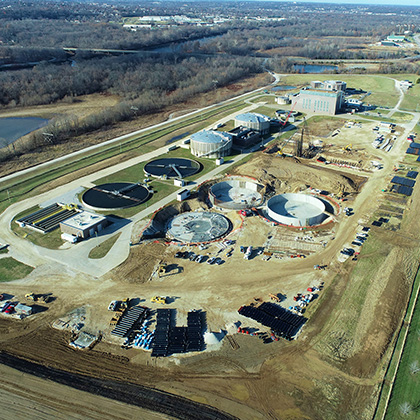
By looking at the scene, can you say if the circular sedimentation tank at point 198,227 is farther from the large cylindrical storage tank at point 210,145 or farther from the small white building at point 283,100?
the small white building at point 283,100

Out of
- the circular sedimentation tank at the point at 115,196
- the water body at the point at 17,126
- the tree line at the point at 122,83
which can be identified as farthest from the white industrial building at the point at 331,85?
the circular sedimentation tank at the point at 115,196

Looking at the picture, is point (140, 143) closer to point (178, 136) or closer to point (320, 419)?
point (178, 136)

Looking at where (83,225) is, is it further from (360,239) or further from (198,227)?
(360,239)

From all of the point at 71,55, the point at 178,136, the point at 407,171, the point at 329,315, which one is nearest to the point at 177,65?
the point at 71,55

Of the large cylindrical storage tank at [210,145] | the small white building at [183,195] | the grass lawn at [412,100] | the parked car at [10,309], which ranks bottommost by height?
the parked car at [10,309]

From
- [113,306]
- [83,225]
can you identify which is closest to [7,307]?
[113,306]
